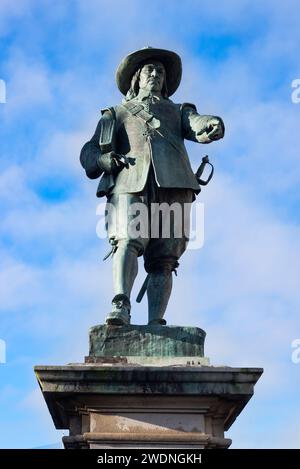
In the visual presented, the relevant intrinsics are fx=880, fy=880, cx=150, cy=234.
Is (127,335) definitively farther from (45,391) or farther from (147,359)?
(45,391)

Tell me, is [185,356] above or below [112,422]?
above

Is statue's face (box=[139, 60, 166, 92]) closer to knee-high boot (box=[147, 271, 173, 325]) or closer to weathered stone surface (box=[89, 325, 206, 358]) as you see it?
knee-high boot (box=[147, 271, 173, 325])

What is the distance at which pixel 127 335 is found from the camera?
8.00m

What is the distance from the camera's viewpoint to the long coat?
8719 millimetres

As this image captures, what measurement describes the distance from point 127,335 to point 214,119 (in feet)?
7.98

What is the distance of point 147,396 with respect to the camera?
7.51 m

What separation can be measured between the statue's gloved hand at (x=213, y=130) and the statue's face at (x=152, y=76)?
79 cm

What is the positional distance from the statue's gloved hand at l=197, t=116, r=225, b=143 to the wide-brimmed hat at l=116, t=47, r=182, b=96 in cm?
92

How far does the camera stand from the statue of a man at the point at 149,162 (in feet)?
28.1

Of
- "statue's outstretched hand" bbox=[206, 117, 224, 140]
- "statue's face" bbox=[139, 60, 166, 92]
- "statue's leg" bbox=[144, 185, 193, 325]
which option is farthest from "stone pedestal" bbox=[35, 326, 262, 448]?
"statue's face" bbox=[139, 60, 166, 92]

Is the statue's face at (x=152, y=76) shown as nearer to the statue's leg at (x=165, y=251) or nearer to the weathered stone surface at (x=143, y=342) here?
the statue's leg at (x=165, y=251)

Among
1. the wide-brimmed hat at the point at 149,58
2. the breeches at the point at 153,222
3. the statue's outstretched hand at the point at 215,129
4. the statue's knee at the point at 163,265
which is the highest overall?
the wide-brimmed hat at the point at 149,58

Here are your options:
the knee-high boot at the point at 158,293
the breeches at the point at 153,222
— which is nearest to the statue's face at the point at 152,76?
the breeches at the point at 153,222

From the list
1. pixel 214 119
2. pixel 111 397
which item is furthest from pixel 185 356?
pixel 214 119
